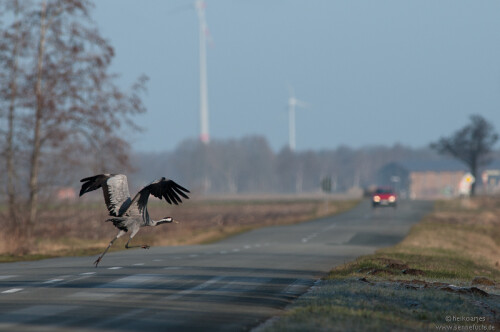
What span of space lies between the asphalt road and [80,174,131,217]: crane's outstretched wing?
54.2 inches

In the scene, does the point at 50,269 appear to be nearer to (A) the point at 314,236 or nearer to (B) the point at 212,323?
(B) the point at 212,323

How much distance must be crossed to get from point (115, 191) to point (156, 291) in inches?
91.7

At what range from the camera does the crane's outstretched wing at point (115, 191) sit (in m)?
14.7

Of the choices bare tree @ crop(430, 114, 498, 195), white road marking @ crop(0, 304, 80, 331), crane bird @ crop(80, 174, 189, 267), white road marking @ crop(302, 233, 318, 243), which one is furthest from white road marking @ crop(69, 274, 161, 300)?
bare tree @ crop(430, 114, 498, 195)

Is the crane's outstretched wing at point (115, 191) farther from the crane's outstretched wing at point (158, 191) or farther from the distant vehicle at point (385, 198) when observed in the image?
the distant vehicle at point (385, 198)

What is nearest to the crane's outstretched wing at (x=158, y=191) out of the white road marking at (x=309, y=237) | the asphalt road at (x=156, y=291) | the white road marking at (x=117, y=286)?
the white road marking at (x=117, y=286)

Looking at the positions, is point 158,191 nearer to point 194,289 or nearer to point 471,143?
point 194,289

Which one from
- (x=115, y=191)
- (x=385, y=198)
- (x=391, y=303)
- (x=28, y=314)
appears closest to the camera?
(x=28, y=314)

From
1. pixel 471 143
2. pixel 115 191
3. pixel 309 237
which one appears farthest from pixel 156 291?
pixel 471 143

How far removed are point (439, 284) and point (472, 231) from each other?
33409mm

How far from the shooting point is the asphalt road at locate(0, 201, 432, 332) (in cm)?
981

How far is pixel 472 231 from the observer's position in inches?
1844

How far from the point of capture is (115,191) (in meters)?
14.8

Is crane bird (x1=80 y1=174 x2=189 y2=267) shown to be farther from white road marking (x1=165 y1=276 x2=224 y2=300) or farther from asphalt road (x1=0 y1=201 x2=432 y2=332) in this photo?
white road marking (x1=165 y1=276 x2=224 y2=300)
